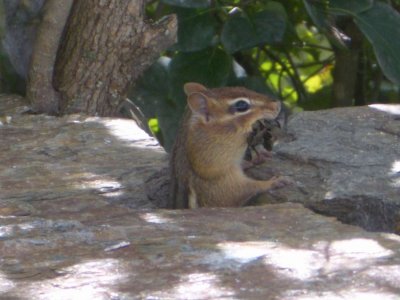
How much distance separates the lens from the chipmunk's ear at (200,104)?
531 centimetres

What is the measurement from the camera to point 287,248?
3.68 metres

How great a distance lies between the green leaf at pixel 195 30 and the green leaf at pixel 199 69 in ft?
0.39

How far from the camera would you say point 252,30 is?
658 centimetres

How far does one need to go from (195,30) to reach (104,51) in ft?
2.60

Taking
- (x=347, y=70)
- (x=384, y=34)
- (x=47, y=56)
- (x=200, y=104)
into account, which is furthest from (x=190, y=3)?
(x=347, y=70)

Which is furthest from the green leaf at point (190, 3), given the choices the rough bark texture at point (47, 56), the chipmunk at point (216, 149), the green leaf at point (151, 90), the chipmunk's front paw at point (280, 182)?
the chipmunk's front paw at point (280, 182)

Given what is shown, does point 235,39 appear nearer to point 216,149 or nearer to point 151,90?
point 151,90

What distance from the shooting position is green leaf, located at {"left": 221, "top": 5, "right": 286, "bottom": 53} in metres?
6.51

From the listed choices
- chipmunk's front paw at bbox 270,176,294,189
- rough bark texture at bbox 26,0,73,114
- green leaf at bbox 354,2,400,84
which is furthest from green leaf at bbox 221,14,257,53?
chipmunk's front paw at bbox 270,176,294,189

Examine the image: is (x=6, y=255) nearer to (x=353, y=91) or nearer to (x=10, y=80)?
(x=10, y=80)

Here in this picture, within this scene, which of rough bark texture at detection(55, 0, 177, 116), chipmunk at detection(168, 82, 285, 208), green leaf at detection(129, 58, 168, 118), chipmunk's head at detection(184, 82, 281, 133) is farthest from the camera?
green leaf at detection(129, 58, 168, 118)

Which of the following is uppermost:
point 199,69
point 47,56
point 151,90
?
point 47,56

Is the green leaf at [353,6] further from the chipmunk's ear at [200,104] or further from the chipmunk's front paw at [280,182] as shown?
the chipmunk's front paw at [280,182]

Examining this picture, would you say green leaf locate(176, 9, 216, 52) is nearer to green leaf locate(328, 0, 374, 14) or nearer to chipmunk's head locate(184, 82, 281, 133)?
green leaf locate(328, 0, 374, 14)
